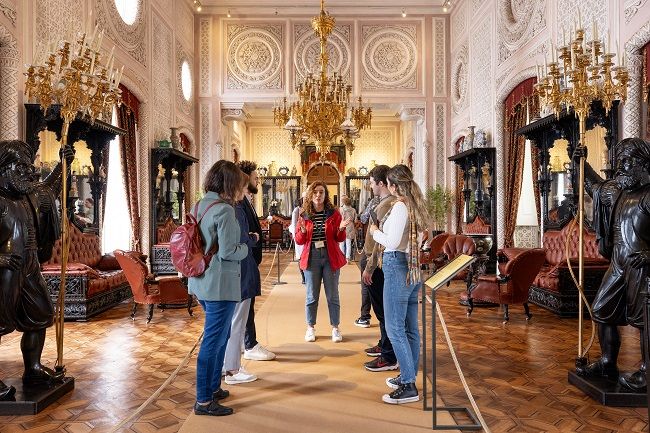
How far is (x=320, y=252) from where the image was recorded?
4.88 m

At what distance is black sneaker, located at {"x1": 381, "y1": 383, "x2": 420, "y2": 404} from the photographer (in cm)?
332

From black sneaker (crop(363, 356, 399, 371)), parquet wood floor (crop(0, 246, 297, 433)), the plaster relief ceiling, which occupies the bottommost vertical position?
parquet wood floor (crop(0, 246, 297, 433))

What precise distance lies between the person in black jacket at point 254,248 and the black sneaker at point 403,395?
130 cm

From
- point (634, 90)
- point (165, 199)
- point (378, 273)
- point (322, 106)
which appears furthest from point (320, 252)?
point (165, 199)

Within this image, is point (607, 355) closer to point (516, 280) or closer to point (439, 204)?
point (516, 280)

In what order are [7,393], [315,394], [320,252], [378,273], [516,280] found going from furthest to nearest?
1. [516,280]
2. [320,252]
3. [378,273]
4. [315,394]
5. [7,393]

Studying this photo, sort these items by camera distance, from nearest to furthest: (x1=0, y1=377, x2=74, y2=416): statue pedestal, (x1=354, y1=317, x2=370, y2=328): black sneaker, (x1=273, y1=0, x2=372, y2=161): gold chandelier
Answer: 1. (x1=0, y1=377, x2=74, y2=416): statue pedestal
2. (x1=354, y1=317, x2=370, y2=328): black sneaker
3. (x1=273, y1=0, x2=372, y2=161): gold chandelier

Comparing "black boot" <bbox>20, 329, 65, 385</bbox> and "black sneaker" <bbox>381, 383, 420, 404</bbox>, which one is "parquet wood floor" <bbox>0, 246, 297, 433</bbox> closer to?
"black boot" <bbox>20, 329, 65, 385</bbox>

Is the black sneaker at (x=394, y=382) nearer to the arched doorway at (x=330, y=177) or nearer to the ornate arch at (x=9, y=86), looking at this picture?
the ornate arch at (x=9, y=86)

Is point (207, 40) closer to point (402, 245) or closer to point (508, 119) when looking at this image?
point (508, 119)

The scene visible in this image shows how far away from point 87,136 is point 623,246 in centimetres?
737

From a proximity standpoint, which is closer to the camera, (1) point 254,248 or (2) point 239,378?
(2) point 239,378

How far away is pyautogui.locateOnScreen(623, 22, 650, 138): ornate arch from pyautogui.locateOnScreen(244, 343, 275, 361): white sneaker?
502cm

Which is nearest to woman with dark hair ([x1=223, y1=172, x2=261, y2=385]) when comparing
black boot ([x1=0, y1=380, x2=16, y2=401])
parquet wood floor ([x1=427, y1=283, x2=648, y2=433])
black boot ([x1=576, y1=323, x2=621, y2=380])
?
black boot ([x1=0, y1=380, x2=16, y2=401])
